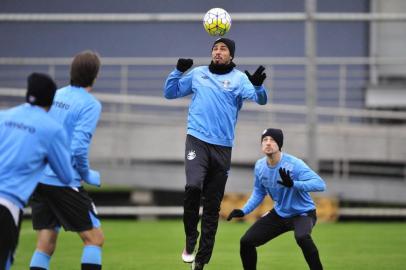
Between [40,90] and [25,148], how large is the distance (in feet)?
1.43

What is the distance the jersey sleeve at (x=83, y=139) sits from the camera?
24.3ft

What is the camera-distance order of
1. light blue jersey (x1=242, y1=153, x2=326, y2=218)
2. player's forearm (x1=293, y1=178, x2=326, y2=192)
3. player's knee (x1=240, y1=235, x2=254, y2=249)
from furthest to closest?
1. light blue jersey (x1=242, y1=153, x2=326, y2=218)
2. player's knee (x1=240, y1=235, x2=254, y2=249)
3. player's forearm (x1=293, y1=178, x2=326, y2=192)

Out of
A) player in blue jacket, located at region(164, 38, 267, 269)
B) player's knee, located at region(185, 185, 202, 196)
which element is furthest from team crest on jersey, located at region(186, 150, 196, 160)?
player's knee, located at region(185, 185, 202, 196)

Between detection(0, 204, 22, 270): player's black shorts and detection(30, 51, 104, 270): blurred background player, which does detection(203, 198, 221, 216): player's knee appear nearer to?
detection(30, 51, 104, 270): blurred background player

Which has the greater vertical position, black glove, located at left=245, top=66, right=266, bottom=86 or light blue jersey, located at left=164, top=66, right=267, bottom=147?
black glove, located at left=245, top=66, right=266, bottom=86

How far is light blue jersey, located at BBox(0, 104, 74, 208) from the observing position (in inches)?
247

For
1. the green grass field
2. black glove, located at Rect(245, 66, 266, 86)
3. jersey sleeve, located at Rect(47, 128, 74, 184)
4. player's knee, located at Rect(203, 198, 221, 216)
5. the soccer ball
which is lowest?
the green grass field

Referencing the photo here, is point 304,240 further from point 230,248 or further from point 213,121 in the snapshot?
point 230,248

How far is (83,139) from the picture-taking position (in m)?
7.44

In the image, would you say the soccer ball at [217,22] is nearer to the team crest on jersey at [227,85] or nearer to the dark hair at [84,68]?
the team crest on jersey at [227,85]

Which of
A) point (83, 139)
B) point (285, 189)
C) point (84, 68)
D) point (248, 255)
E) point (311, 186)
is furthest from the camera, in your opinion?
point (285, 189)

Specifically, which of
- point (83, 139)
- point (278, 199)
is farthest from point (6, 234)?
point (278, 199)

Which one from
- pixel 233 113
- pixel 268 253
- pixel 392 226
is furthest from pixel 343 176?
pixel 233 113

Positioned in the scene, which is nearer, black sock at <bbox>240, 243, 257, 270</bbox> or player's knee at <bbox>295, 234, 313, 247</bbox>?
player's knee at <bbox>295, 234, 313, 247</bbox>
